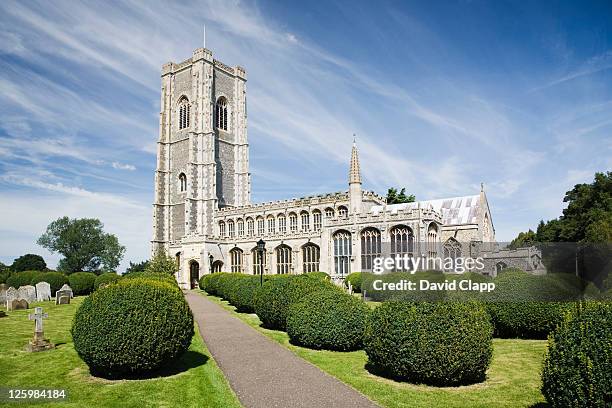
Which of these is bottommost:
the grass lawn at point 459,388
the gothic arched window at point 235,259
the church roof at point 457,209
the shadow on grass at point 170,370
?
the grass lawn at point 459,388

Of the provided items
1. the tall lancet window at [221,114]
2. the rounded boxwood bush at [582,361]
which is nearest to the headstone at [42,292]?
the rounded boxwood bush at [582,361]

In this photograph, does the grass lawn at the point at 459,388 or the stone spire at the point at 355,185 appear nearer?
the grass lawn at the point at 459,388

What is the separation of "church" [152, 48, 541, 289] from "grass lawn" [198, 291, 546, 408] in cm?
1841

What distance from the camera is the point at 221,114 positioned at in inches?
2422

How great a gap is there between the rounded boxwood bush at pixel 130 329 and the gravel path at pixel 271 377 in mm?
1613

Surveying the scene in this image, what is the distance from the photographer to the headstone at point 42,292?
3008 centimetres

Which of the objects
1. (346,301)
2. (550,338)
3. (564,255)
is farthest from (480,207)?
(550,338)

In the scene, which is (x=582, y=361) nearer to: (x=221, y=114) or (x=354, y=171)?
(x=354, y=171)

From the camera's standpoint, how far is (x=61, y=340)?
14.2 metres

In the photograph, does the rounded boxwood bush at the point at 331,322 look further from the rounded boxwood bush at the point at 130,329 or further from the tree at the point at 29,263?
the tree at the point at 29,263

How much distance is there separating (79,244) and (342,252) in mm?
57643

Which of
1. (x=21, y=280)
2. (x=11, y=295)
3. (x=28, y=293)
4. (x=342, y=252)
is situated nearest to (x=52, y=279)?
(x=21, y=280)

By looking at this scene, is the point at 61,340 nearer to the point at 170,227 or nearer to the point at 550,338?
the point at 550,338

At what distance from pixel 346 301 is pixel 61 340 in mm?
9591
